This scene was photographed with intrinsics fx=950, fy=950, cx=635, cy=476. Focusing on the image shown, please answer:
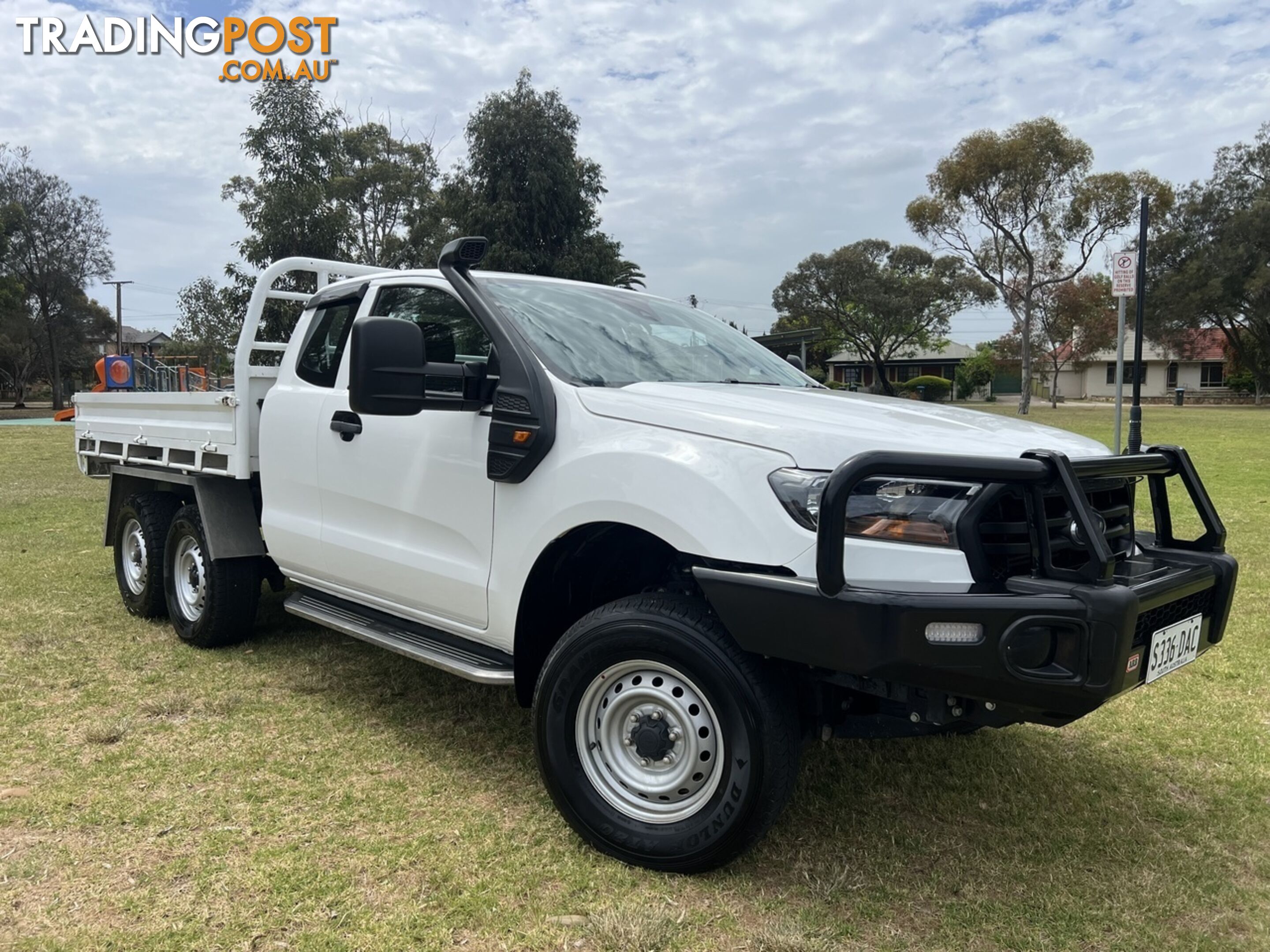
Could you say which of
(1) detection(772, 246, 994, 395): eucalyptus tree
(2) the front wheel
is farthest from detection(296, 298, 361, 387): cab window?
(1) detection(772, 246, 994, 395): eucalyptus tree

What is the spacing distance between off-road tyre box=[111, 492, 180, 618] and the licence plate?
5.04 m

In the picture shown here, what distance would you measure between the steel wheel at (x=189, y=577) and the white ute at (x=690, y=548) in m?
1.22

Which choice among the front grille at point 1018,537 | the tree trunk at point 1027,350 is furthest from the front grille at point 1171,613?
the tree trunk at point 1027,350

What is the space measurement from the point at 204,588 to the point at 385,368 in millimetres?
2810

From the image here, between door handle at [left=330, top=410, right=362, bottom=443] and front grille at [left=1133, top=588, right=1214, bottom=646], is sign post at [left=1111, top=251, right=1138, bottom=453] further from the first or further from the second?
door handle at [left=330, top=410, right=362, bottom=443]

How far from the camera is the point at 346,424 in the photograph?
398cm

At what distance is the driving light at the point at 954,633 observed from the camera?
7.78 ft

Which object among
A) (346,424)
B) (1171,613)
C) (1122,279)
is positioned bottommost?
(1171,613)

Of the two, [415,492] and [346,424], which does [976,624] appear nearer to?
[415,492]

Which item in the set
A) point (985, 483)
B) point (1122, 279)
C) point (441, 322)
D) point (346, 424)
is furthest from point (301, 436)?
point (1122, 279)

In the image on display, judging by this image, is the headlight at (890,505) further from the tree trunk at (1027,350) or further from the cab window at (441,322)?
the tree trunk at (1027,350)

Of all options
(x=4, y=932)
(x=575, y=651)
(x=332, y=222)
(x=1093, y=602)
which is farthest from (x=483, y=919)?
(x=332, y=222)

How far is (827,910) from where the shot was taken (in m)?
2.74

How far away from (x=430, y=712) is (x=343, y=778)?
A: 0.74m
